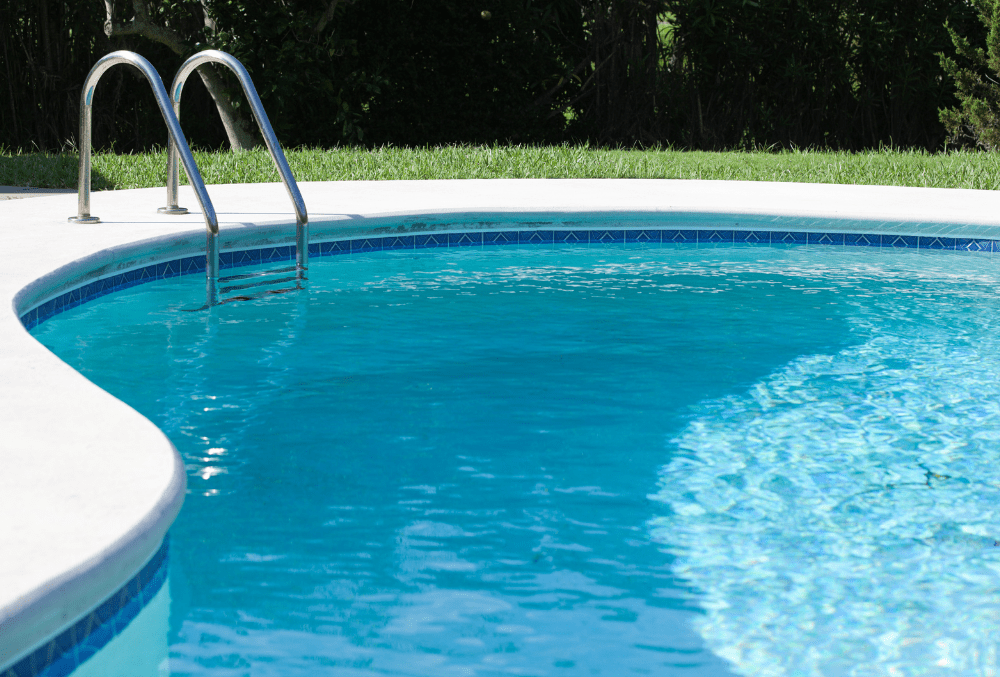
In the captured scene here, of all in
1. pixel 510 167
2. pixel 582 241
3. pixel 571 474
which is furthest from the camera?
pixel 510 167

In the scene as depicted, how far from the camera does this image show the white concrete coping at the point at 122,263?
1.80m

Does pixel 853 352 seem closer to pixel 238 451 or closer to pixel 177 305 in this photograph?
pixel 238 451

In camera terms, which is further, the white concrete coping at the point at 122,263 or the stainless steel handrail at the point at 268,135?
the stainless steel handrail at the point at 268,135

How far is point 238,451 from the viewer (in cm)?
315

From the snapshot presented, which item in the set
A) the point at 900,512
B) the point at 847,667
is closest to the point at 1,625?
the point at 847,667

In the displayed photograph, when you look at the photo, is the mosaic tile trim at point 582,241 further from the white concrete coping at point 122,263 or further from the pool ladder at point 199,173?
the pool ladder at point 199,173

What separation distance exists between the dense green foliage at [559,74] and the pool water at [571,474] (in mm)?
8354

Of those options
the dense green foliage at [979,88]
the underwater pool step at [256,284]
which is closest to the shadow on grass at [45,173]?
the underwater pool step at [256,284]

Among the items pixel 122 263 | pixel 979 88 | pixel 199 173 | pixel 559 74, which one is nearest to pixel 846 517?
pixel 199 173

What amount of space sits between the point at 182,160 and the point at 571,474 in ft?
7.40

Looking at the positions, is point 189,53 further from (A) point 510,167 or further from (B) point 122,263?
(B) point 122,263

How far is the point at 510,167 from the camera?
937cm

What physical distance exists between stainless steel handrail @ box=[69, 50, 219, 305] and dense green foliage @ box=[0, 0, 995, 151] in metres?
6.91

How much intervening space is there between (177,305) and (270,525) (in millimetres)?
2560
